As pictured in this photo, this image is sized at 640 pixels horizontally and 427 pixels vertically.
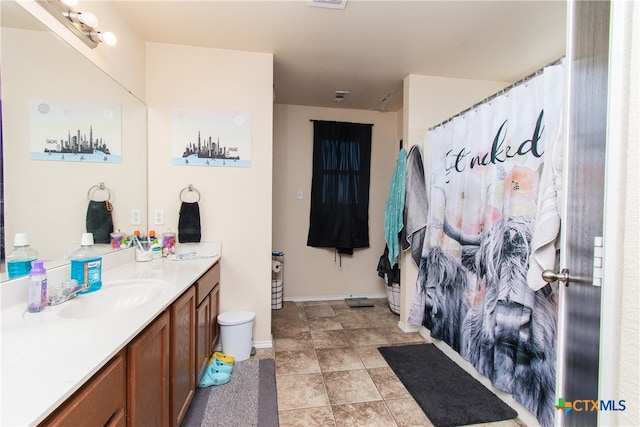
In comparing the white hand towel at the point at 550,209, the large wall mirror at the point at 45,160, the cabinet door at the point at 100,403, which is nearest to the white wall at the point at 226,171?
the large wall mirror at the point at 45,160

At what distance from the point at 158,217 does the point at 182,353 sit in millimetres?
1183

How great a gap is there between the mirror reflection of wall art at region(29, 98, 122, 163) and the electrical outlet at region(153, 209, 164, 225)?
497 millimetres

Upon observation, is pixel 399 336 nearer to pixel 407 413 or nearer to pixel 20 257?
pixel 407 413

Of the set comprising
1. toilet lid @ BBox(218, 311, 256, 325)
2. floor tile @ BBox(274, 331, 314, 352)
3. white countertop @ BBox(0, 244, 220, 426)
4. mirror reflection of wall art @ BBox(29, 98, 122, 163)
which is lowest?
floor tile @ BBox(274, 331, 314, 352)

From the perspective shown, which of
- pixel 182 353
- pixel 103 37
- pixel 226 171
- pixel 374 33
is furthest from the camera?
pixel 226 171

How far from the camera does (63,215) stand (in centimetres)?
136

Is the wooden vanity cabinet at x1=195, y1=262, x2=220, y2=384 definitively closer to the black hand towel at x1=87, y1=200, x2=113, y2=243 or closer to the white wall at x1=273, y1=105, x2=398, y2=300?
the black hand towel at x1=87, y1=200, x2=113, y2=243

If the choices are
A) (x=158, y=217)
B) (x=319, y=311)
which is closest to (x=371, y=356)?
(x=319, y=311)

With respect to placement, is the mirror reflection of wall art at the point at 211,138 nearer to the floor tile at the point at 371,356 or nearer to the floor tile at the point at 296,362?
the floor tile at the point at 296,362

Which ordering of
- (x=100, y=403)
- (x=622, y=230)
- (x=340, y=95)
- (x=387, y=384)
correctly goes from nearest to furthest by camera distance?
(x=622, y=230) < (x=100, y=403) < (x=387, y=384) < (x=340, y=95)

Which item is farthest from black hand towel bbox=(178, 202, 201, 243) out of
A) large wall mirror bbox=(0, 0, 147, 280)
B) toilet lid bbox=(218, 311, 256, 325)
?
toilet lid bbox=(218, 311, 256, 325)

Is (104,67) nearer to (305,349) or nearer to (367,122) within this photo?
(305,349)

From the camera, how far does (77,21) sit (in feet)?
4.44

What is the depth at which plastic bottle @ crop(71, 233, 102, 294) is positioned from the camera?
1242 mm
